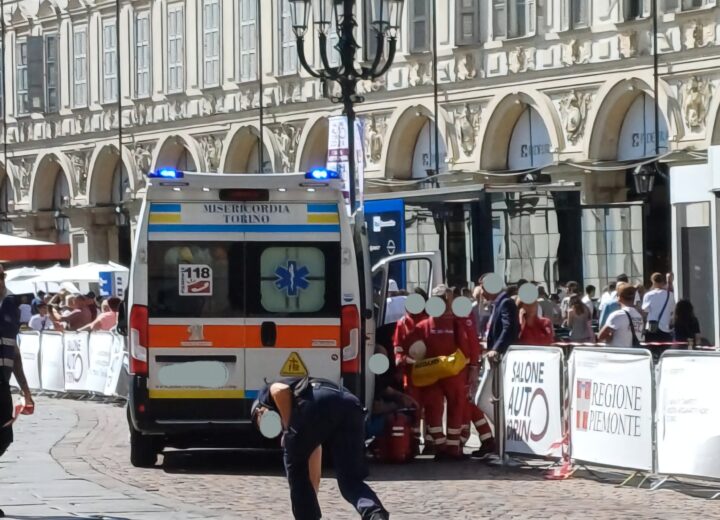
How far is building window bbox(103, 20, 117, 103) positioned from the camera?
58469mm

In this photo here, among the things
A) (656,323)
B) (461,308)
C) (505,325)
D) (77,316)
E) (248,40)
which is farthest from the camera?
(248,40)

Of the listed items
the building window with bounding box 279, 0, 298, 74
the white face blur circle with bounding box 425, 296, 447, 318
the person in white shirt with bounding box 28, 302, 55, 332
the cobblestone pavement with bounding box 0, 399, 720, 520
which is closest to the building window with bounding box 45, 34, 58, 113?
the building window with bounding box 279, 0, 298, 74

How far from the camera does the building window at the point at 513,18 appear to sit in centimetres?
4212

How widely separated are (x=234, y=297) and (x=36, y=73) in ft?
152

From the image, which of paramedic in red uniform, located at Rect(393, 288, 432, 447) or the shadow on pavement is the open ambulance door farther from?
the shadow on pavement

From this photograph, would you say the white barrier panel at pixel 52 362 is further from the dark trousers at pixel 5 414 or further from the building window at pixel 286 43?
the building window at pixel 286 43

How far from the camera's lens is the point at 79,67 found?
2384 inches

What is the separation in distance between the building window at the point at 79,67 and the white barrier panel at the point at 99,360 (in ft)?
104

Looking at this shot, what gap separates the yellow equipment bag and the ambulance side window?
1190mm

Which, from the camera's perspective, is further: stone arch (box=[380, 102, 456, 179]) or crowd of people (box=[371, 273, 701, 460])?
stone arch (box=[380, 102, 456, 179])

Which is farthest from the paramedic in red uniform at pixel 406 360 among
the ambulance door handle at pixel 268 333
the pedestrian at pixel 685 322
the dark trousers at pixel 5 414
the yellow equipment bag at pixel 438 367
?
the pedestrian at pixel 685 322

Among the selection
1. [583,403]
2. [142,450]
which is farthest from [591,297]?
[583,403]

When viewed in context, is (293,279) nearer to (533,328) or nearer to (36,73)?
(533,328)

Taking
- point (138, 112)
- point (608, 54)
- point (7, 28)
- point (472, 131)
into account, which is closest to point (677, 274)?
point (608, 54)
